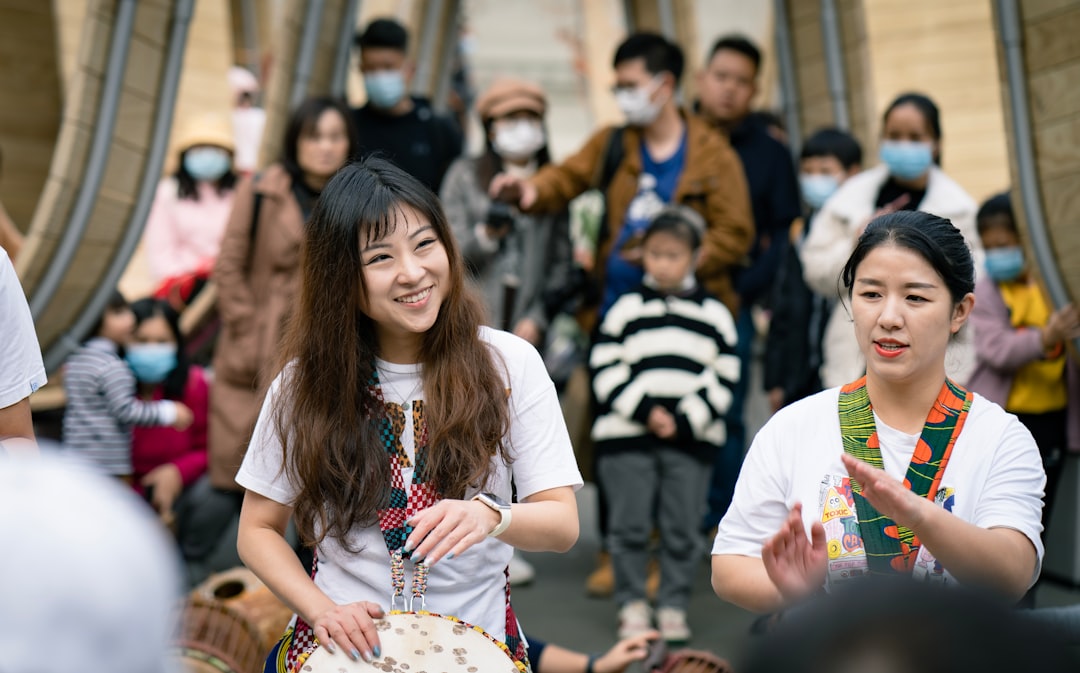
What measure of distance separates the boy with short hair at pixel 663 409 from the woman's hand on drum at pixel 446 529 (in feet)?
8.51

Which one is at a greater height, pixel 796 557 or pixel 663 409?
pixel 796 557

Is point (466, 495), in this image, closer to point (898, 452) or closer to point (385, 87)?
point (898, 452)

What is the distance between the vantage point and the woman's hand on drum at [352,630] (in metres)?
2.40

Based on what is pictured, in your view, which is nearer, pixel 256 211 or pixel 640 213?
pixel 256 211

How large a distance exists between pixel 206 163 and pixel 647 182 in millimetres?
2772

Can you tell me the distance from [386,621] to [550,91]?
955 inches

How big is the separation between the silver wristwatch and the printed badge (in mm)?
580

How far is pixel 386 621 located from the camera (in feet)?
8.05

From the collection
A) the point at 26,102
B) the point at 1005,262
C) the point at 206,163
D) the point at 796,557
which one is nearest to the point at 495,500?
the point at 796,557

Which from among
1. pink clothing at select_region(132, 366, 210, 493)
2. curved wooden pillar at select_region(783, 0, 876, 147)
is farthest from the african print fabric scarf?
curved wooden pillar at select_region(783, 0, 876, 147)

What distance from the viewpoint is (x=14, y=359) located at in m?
2.66

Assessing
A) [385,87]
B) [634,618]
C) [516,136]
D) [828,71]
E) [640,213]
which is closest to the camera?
[634,618]

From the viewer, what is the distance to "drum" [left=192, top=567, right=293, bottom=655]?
3.62 m

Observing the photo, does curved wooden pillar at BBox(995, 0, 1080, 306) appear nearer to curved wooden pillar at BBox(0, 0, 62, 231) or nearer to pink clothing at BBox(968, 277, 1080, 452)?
pink clothing at BBox(968, 277, 1080, 452)
